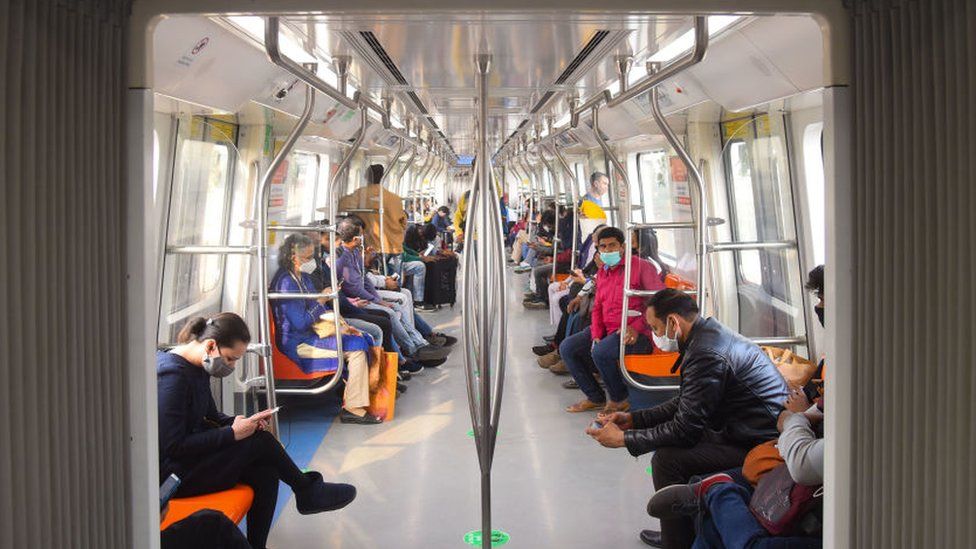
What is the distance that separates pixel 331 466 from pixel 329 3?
14.2ft

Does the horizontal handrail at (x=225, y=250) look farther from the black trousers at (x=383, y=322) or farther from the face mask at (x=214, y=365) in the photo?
the black trousers at (x=383, y=322)

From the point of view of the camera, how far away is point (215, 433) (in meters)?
3.74

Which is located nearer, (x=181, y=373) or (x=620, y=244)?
(x=181, y=373)

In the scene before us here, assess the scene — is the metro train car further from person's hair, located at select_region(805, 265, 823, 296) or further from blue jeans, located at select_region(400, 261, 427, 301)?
blue jeans, located at select_region(400, 261, 427, 301)

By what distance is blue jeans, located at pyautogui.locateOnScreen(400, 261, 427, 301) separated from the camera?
1181cm

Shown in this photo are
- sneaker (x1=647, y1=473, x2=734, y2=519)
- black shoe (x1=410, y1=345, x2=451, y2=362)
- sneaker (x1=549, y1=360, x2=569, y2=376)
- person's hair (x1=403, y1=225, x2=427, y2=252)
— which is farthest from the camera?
person's hair (x1=403, y1=225, x2=427, y2=252)

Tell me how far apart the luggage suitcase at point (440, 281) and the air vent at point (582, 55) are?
776 centimetres

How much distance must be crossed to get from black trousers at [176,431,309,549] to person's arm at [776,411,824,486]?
210 centimetres

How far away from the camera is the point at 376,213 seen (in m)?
9.62

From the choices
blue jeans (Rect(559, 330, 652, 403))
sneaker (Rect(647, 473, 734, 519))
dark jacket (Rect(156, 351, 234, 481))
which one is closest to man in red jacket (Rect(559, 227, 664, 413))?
blue jeans (Rect(559, 330, 652, 403))
